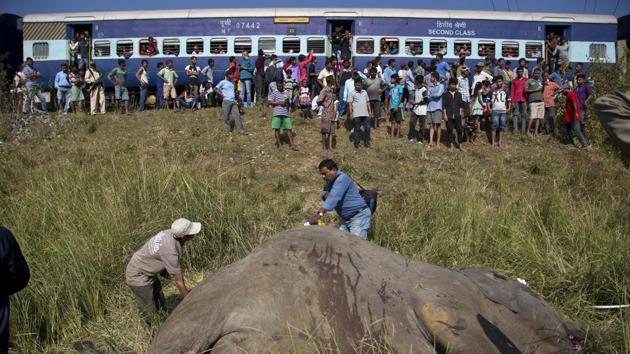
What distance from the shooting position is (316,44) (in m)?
22.3

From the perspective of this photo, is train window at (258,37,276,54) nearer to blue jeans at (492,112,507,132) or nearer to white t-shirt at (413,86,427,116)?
white t-shirt at (413,86,427,116)

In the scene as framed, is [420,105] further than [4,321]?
Yes

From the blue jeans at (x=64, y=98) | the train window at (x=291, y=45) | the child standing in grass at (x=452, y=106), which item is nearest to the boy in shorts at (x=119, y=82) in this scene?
the blue jeans at (x=64, y=98)

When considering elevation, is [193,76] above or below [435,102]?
above

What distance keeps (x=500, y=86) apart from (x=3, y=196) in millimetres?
11852

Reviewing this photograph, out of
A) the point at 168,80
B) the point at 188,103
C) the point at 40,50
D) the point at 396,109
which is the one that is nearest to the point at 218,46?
the point at 188,103

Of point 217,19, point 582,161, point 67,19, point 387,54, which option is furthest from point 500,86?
point 67,19

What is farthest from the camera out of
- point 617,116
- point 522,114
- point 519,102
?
point 522,114

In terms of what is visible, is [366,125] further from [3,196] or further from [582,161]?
[3,196]

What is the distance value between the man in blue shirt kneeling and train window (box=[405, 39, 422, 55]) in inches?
601

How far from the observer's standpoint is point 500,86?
1557 centimetres

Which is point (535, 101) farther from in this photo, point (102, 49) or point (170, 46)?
point (102, 49)

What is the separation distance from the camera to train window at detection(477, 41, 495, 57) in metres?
22.6

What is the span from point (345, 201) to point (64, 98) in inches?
575
